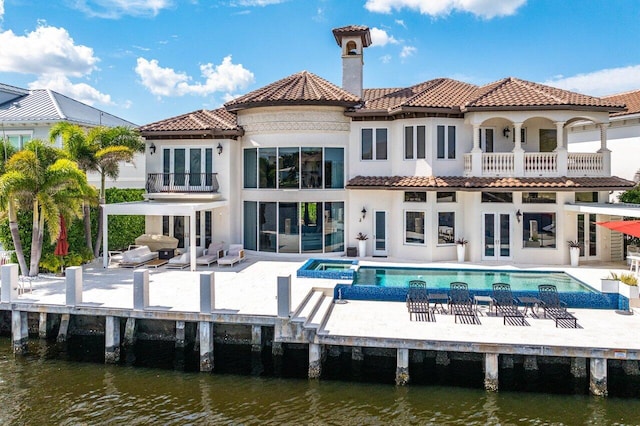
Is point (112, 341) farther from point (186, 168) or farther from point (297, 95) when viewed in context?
point (297, 95)

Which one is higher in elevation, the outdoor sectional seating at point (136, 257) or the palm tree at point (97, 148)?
the palm tree at point (97, 148)

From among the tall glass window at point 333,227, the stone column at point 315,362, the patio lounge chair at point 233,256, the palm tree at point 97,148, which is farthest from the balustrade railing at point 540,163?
the palm tree at point 97,148

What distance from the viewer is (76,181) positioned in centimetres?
1852

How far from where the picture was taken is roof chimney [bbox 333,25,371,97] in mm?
25922

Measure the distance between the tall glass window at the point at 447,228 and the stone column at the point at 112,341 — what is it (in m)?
14.8

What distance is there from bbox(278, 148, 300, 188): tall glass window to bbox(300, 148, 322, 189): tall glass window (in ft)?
1.02

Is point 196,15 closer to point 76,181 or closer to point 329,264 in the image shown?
point 76,181

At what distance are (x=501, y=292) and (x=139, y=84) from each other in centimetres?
2765

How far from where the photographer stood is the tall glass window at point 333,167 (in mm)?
23422

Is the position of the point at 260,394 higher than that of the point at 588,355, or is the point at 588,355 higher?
the point at 588,355

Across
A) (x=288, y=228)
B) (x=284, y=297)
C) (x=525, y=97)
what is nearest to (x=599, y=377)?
(x=284, y=297)

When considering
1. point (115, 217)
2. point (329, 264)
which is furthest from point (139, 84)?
point (329, 264)

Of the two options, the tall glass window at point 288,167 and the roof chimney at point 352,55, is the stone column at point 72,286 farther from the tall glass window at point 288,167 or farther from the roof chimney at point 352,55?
the roof chimney at point 352,55

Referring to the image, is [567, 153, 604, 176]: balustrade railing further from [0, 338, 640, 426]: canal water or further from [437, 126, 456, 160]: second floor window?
[0, 338, 640, 426]: canal water
